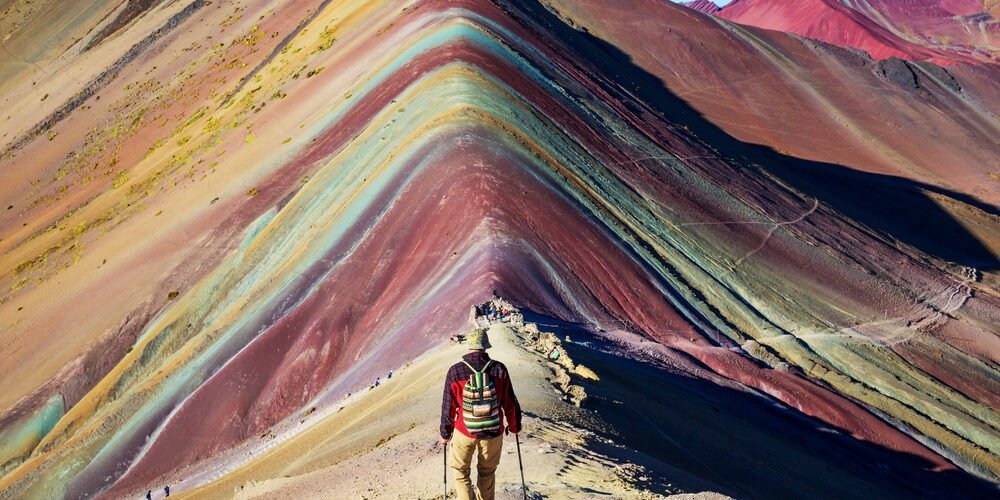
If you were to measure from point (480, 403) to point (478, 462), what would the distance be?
1.76ft

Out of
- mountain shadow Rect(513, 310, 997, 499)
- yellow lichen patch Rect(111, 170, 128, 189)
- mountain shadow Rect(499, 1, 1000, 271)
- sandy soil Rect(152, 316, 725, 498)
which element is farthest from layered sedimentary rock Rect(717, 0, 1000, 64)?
sandy soil Rect(152, 316, 725, 498)

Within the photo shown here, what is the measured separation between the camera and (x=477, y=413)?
862cm

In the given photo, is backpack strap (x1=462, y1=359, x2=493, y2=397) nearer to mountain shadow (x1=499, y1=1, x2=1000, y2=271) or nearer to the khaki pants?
the khaki pants

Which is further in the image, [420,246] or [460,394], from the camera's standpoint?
[420,246]

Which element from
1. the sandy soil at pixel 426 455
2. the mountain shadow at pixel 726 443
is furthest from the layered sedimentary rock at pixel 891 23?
the sandy soil at pixel 426 455

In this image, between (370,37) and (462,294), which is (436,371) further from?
(370,37)

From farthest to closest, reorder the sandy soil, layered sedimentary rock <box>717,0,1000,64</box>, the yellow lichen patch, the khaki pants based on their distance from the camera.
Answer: layered sedimentary rock <box>717,0,1000,64</box> → the yellow lichen patch → the sandy soil → the khaki pants

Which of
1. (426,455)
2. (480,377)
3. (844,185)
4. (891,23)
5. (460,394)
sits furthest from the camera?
(891,23)

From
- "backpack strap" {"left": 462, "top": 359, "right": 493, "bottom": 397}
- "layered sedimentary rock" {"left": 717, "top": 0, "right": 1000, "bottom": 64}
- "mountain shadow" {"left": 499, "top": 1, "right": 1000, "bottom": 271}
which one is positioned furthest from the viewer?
"layered sedimentary rock" {"left": 717, "top": 0, "right": 1000, "bottom": 64}

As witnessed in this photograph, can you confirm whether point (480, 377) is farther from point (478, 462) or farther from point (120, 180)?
point (120, 180)

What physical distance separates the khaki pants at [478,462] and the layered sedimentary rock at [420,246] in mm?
6717

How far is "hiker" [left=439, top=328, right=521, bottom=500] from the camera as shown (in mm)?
8617

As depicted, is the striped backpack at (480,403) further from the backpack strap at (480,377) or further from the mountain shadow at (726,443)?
the mountain shadow at (726,443)

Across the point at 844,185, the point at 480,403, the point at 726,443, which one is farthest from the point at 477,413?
the point at 844,185
